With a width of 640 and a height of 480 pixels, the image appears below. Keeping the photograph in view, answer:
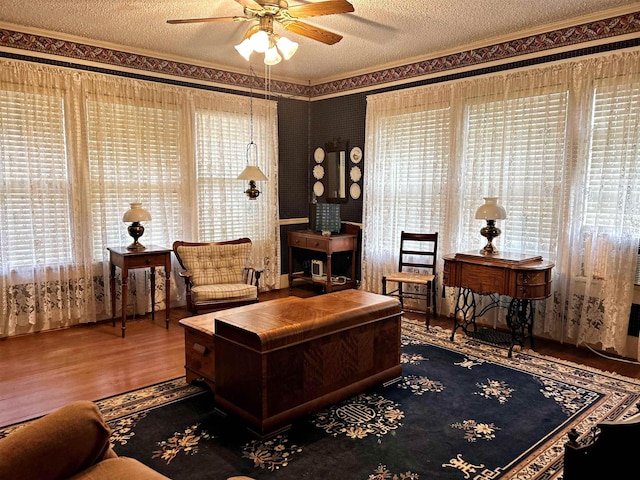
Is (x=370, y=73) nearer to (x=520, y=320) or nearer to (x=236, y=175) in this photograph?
(x=236, y=175)

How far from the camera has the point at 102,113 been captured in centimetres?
480

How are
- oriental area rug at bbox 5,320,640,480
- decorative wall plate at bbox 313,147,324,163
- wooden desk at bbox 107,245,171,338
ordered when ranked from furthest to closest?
1. decorative wall plate at bbox 313,147,324,163
2. wooden desk at bbox 107,245,171,338
3. oriental area rug at bbox 5,320,640,480

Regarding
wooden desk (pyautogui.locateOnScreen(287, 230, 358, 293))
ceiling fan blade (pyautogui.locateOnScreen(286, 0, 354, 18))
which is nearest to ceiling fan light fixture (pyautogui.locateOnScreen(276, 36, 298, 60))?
ceiling fan blade (pyautogui.locateOnScreen(286, 0, 354, 18))

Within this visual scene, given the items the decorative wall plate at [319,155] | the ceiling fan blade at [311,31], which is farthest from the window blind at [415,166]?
the ceiling fan blade at [311,31]

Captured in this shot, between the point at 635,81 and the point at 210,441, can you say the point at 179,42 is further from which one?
the point at 635,81

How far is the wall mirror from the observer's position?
6.19m

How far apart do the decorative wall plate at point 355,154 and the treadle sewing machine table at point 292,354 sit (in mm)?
2900

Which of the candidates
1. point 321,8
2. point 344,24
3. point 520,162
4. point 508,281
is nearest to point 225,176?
point 344,24

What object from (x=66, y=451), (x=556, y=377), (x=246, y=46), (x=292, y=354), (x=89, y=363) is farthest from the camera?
(x=89, y=363)

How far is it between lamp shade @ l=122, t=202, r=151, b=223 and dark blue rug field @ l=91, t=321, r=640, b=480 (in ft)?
6.27

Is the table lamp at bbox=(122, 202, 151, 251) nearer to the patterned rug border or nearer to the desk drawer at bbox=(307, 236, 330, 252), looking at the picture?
the desk drawer at bbox=(307, 236, 330, 252)

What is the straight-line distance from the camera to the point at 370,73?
5.76 m

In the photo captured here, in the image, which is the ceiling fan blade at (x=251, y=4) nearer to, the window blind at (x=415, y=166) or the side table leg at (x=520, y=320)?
the window blind at (x=415, y=166)

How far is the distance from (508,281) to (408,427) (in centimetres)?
171
